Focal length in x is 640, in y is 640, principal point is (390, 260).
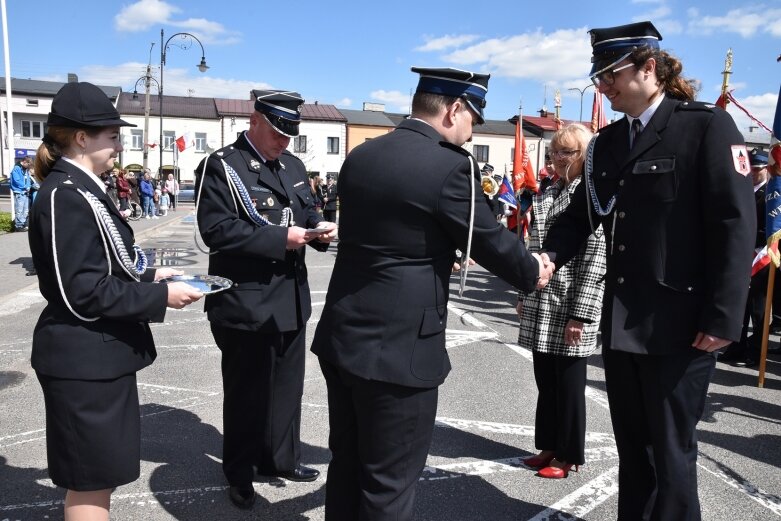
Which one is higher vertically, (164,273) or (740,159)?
(740,159)

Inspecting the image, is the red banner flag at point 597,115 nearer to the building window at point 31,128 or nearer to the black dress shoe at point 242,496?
the black dress shoe at point 242,496

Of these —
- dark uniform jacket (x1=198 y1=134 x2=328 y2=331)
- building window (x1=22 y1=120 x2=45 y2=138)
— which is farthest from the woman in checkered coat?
building window (x1=22 y1=120 x2=45 y2=138)

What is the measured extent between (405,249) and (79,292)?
3.92 ft

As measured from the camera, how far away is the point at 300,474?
372 cm

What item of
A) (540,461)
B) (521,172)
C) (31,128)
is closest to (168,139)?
(31,128)

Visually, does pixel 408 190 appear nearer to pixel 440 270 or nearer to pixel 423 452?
pixel 440 270

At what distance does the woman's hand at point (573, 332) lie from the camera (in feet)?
11.5

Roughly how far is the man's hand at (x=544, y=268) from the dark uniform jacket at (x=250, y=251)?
4.31 ft

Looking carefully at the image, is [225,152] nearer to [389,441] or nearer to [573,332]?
[389,441]

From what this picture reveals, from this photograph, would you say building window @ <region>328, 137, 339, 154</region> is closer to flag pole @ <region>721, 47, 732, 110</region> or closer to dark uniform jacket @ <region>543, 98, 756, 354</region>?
flag pole @ <region>721, 47, 732, 110</region>

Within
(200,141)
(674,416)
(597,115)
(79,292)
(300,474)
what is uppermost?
(200,141)

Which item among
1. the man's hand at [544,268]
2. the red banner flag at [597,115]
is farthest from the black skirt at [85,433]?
the red banner flag at [597,115]

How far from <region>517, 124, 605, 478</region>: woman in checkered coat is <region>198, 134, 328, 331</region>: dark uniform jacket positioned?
1414 millimetres

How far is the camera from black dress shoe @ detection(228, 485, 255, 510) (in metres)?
3.40
